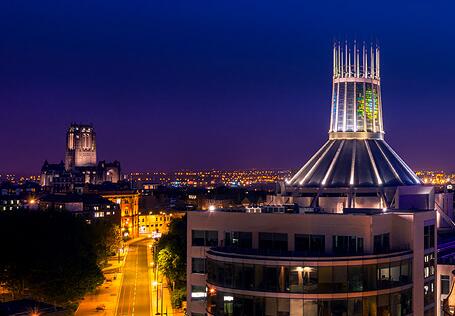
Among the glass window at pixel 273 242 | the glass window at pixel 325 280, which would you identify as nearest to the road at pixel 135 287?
the glass window at pixel 273 242

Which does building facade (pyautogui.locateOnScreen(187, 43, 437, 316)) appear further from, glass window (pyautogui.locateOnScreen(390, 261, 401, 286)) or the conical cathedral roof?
the conical cathedral roof

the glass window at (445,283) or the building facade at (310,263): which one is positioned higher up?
the building facade at (310,263)

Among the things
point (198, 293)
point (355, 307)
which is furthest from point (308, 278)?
point (198, 293)

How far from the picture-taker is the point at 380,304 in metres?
58.2

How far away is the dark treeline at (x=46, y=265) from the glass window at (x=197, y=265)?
22548 mm

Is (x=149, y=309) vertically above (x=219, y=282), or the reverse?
(x=219, y=282)

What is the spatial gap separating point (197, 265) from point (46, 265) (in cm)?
2525

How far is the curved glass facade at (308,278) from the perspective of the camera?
2221 inches

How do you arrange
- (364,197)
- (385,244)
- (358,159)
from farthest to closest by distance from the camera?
(358,159) < (364,197) < (385,244)

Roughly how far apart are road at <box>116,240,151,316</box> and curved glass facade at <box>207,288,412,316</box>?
31787 millimetres

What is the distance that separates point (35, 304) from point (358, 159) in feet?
134

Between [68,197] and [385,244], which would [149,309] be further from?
[68,197]

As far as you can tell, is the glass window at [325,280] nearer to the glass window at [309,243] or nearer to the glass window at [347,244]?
the glass window at [347,244]

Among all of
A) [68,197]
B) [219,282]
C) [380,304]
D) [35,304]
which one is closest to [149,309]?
[35,304]
